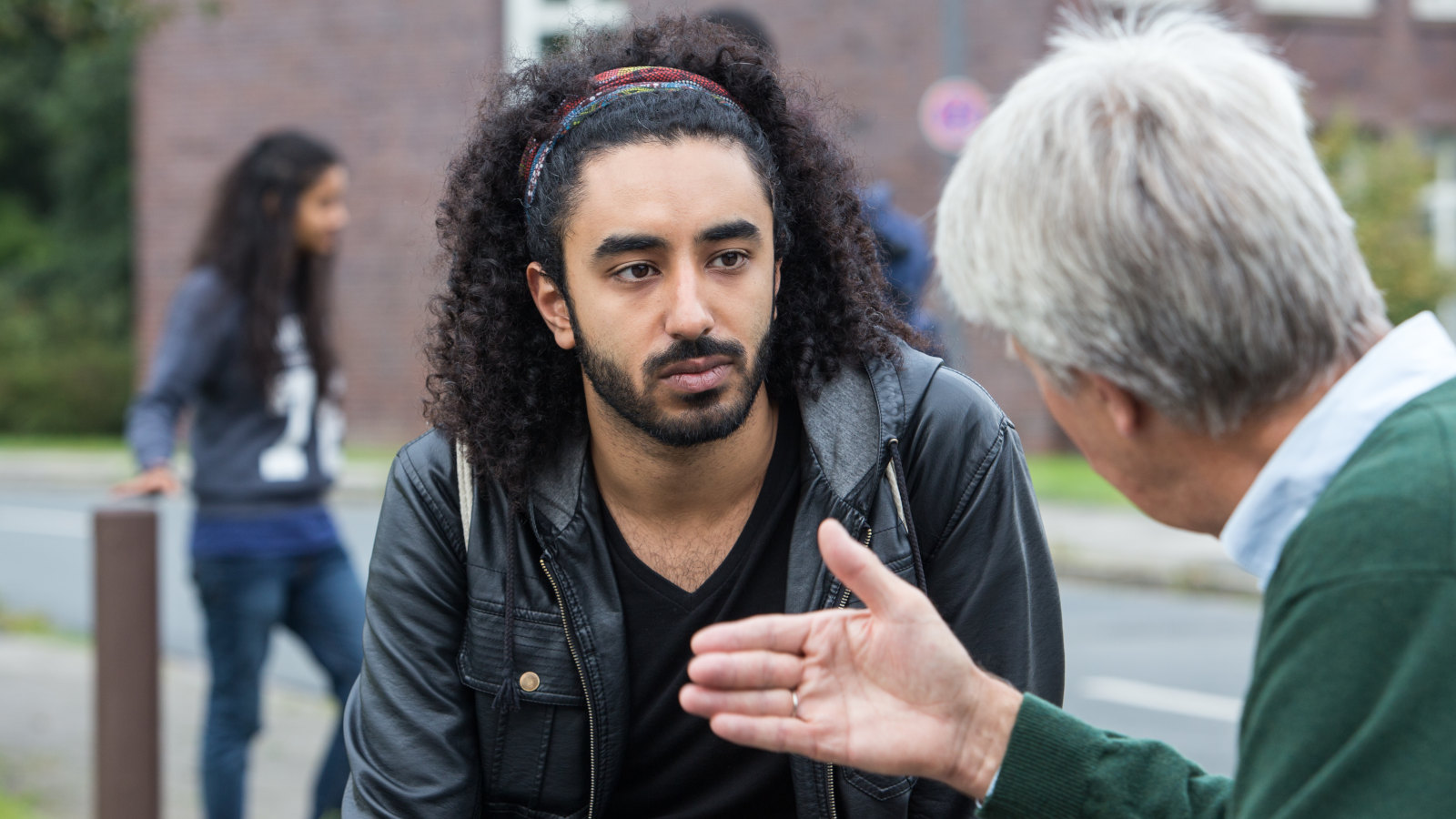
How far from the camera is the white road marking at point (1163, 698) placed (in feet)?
21.1

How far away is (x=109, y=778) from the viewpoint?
4016 millimetres

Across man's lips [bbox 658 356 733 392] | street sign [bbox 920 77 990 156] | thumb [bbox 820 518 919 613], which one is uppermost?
street sign [bbox 920 77 990 156]

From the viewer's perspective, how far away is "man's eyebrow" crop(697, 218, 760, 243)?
8.04 ft

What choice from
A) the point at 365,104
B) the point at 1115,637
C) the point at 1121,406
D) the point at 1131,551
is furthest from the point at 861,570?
the point at 365,104

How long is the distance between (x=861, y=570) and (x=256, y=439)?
332 centimetres

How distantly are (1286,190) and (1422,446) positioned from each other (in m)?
0.29

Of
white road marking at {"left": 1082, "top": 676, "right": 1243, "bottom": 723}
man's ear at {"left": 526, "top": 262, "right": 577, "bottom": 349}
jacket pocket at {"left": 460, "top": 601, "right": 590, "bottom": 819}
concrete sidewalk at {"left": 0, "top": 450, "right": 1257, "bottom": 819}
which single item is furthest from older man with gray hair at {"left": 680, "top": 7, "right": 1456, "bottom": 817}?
white road marking at {"left": 1082, "top": 676, "right": 1243, "bottom": 723}

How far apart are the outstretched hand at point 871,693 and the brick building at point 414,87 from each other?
14.6 m

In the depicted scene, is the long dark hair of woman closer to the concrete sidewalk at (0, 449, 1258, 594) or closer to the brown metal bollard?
the brown metal bollard

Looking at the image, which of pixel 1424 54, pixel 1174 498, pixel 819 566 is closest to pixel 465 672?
pixel 819 566

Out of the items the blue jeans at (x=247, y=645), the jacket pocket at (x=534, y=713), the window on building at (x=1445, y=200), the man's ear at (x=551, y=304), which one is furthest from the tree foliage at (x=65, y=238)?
the jacket pocket at (x=534, y=713)

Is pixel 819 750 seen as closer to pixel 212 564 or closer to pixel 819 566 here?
pixel 819 566

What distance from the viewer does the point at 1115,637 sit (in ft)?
26.9

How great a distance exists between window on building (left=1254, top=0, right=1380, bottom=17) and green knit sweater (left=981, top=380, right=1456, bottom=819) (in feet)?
58.3
